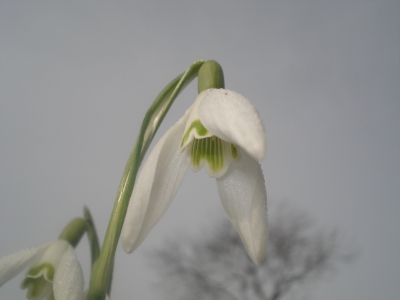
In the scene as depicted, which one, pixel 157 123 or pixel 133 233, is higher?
pixel 157 123

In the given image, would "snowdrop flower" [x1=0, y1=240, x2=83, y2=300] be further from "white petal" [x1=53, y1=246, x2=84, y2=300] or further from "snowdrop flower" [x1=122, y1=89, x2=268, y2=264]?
"snowdrop flower" [x1=122, y1=89, x2=268, y2=264]

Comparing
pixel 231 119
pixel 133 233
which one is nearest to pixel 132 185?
pixel 133 233

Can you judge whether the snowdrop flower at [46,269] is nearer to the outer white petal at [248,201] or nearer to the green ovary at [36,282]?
the green ovary at [36,282]

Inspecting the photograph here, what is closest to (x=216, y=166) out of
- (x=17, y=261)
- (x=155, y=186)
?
(x=155, y=186)

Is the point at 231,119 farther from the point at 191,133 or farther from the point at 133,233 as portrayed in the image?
the point at 133,233

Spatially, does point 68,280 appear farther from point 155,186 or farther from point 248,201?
point 248,201

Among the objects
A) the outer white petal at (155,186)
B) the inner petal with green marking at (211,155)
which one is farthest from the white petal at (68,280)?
the inner petal with green marking at (211,155)
